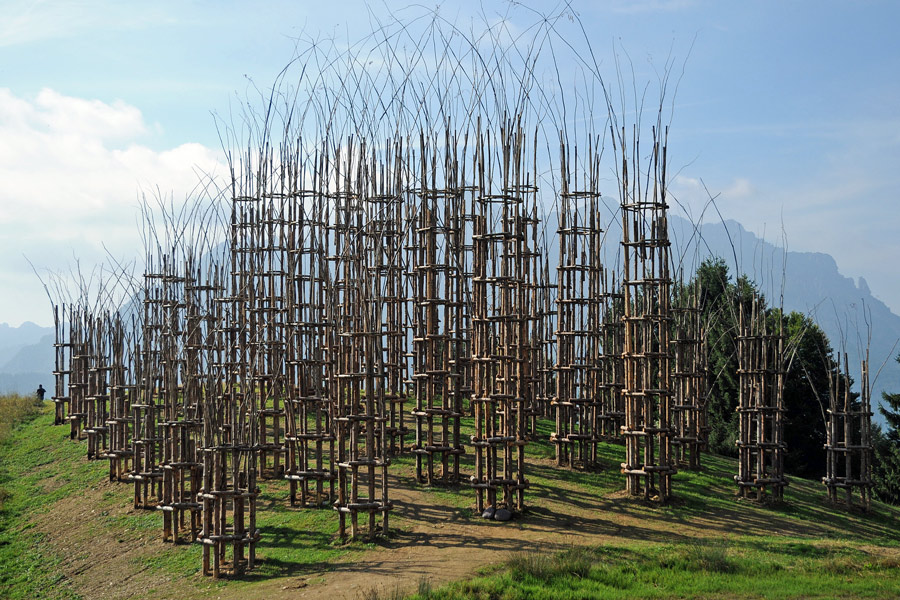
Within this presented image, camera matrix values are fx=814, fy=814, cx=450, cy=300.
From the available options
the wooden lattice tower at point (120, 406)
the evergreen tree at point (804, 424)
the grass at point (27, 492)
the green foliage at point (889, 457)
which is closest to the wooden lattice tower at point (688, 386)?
the green foliage at point (889, 457)

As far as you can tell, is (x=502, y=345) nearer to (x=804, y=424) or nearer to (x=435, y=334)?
(x=435, y=334)

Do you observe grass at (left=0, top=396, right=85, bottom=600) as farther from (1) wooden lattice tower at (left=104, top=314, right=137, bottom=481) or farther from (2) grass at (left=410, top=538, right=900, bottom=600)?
(2) grass at (left=410, top=538, right=900, bottom=600)

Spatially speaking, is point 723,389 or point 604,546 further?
point 723,389

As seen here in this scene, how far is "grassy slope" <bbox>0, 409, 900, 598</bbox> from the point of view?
1057 cm

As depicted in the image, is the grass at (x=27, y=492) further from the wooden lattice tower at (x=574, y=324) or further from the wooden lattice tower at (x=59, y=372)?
the wooden lattice tower at (x=574, y=324)

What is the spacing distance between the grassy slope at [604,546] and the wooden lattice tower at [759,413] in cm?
49

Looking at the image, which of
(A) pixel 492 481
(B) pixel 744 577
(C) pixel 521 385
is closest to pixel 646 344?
(C) pixel 521 385

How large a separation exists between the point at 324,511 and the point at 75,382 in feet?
40.3

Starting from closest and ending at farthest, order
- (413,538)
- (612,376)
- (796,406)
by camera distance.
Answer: (413,538), (612,376), (796,406)

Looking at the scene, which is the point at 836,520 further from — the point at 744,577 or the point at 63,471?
the point at 63,471

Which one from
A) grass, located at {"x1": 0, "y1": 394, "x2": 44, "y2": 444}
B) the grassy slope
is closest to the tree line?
the grassy slope

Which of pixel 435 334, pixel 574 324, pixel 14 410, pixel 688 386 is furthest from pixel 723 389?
pixel 14 410

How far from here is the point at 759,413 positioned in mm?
16672

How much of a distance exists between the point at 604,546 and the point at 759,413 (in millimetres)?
6154
